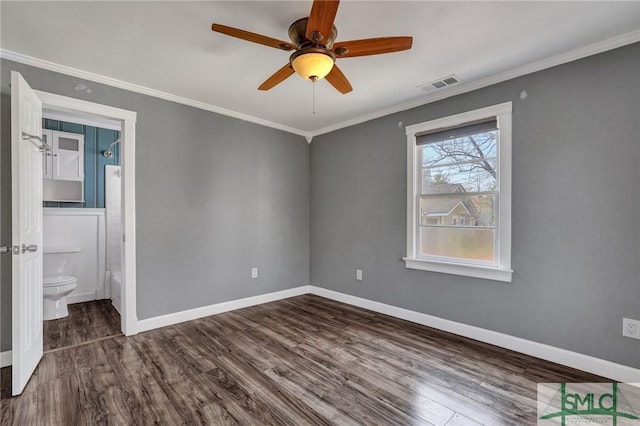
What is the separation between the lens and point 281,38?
2236 mm

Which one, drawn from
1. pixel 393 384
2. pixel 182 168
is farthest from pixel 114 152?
pixel 393 384

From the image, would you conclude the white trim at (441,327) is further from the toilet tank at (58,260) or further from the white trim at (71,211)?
the white trim at (71,211)

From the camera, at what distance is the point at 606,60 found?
2252 millimetres

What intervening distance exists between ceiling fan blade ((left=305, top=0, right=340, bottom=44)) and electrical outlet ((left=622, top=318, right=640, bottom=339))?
287 cm

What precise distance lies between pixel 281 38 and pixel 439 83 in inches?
63.7

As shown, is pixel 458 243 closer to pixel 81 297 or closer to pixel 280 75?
pixel 280 75

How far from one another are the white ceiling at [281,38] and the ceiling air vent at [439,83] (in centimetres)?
8

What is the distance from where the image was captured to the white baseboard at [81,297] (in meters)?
4.03

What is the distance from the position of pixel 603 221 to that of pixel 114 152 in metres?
5.73

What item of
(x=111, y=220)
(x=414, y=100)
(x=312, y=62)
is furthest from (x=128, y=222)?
(x=414, y=100)

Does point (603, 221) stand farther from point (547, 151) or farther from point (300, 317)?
point (300, 317)

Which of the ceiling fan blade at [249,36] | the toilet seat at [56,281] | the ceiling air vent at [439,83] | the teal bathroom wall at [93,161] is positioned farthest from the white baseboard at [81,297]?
the ceiling air vent at [439,83]

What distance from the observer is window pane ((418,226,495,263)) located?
2.87 m
